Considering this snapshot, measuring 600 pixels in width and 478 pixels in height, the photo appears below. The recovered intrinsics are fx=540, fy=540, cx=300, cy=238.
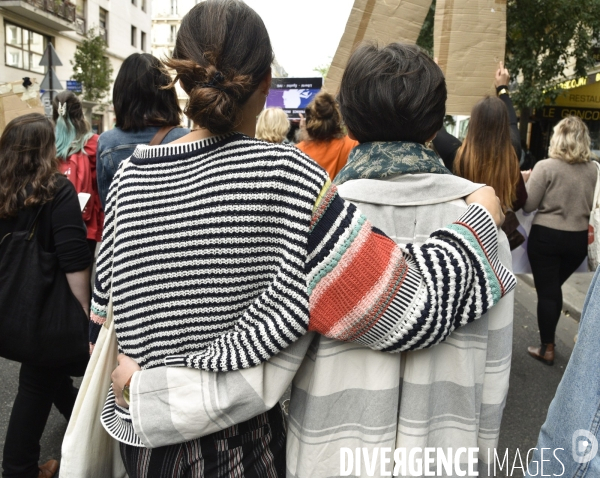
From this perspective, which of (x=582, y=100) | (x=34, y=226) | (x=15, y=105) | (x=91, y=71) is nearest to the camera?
(x=34, y=226)

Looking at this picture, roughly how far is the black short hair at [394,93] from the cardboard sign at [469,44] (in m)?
1.11

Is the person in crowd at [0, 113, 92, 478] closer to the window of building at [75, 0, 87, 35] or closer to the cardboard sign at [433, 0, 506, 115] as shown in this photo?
the cardboard sign at [433, 0, 506, 115]

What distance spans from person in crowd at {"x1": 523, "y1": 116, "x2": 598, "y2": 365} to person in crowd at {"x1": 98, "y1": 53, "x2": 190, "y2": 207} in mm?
2887

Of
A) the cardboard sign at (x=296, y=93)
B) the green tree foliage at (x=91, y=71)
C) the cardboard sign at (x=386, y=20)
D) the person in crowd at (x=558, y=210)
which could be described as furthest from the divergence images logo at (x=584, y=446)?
the green tree foliage at (x=91, y=71)

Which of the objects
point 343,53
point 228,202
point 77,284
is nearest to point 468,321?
point 228,202

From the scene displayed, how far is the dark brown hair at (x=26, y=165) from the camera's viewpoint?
97.8 inches

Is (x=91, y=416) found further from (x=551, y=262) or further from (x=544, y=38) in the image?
(x=544, y=38)

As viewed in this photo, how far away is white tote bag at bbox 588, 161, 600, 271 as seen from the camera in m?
3.45

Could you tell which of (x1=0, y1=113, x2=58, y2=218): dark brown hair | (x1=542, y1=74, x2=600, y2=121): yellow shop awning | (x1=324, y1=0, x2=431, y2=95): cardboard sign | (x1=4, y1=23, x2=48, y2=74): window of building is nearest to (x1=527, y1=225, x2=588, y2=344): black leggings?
(x1=324, y1=0, x2=431, y2=95): cardboard sign

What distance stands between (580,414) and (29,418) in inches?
98.4

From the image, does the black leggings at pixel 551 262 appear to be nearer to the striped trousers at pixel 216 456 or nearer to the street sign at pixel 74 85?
the striped trousers at pixel 216 456

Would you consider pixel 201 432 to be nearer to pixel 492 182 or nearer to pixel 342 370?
pixel 342 370

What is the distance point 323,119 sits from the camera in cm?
416

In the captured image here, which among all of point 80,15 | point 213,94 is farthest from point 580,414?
point 80,15
